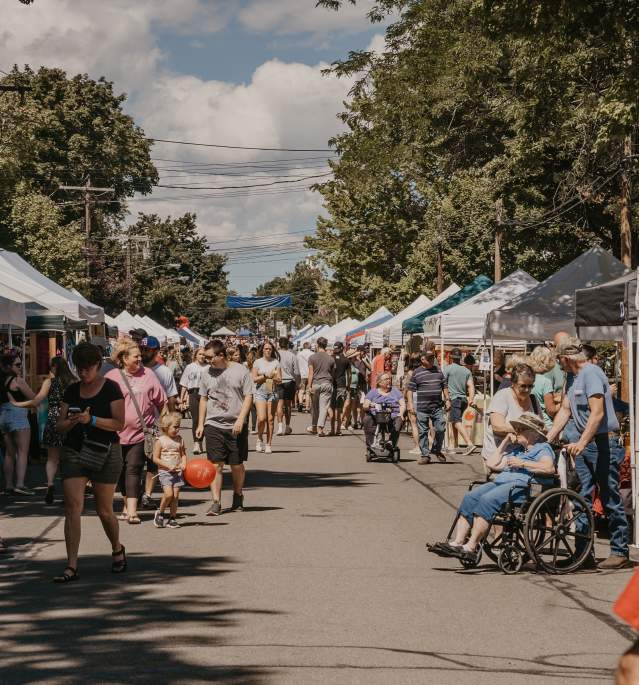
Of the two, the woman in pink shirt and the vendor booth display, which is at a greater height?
the vendor booth display

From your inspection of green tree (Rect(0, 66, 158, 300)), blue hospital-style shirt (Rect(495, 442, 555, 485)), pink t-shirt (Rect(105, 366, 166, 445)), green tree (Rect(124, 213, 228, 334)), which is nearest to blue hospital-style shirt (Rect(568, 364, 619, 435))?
blue hospital-style shirt (Rect(495, 442, 555, 485))

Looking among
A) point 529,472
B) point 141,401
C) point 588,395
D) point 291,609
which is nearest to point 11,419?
point 141,401

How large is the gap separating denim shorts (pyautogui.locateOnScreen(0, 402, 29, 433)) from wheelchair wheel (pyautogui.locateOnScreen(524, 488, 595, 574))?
7.74 m

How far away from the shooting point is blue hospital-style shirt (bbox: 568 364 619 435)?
999 centimetres

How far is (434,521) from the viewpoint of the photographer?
40.7ft

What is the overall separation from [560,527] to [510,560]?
46cm

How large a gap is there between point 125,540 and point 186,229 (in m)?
97.4

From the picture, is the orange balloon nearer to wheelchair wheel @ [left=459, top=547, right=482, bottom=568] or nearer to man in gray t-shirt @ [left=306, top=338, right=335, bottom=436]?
wheelchair wheel @ [left=459, top=547, right=482, bottom=568]

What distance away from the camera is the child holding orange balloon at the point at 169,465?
11977 mm

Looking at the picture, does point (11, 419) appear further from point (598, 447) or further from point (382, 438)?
point (598, 447)

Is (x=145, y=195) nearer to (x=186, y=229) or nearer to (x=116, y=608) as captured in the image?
(x=186, y=229)

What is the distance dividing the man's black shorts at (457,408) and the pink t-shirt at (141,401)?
349 inches

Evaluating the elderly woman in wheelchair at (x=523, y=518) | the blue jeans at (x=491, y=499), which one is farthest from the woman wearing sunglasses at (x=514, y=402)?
the blue jeans at (x=491, y=499)

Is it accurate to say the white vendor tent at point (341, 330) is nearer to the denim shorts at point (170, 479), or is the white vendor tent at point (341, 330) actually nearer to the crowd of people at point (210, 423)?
the crowd of people at point (210, 423)
